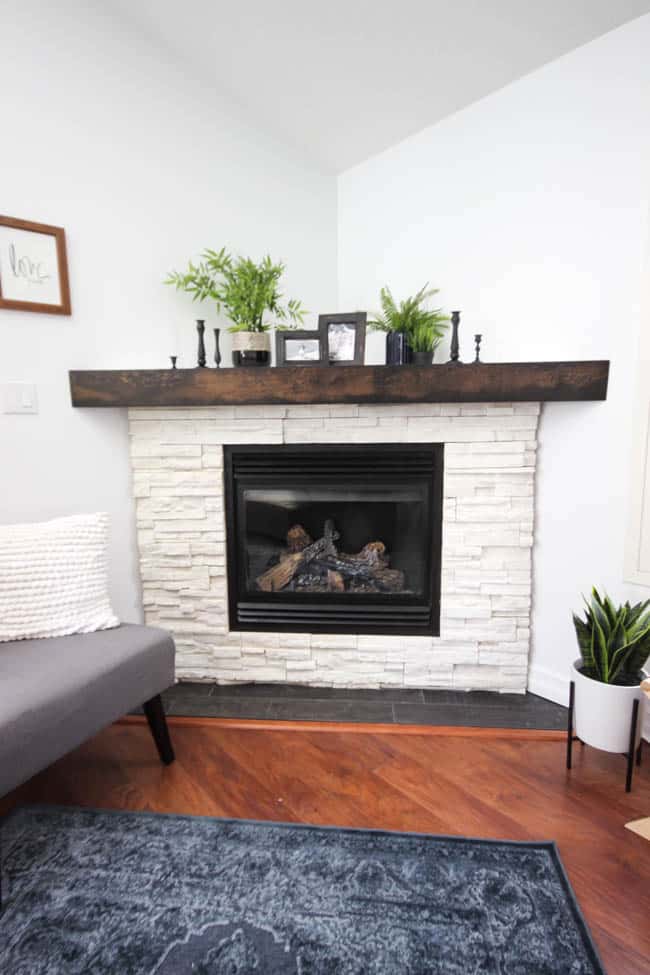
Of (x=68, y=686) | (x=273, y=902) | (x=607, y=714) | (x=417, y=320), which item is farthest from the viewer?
(x=417, y=320)

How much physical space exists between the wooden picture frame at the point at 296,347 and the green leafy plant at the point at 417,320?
32 cm

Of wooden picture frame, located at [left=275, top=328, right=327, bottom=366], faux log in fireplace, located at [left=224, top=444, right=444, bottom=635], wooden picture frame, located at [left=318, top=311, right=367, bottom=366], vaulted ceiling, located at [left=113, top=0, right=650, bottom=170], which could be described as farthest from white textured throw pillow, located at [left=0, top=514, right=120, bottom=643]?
vaulted ceiling, located at [left=113, top=0, right=650, bottom=170]

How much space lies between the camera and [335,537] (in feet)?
7.40

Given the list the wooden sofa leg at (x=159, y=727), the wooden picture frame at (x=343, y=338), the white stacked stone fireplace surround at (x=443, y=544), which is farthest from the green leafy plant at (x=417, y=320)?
the wooden sofa leg at (x=159, y=727)

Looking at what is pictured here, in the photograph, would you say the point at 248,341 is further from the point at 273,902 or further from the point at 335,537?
the point at 273,902

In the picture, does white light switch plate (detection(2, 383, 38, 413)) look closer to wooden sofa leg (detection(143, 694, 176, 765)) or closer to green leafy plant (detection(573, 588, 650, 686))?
wooden sofa leg (detection(143, 694, 176, 765))

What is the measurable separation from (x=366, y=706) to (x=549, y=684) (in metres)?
0.71

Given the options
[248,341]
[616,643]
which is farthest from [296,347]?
[616,643]

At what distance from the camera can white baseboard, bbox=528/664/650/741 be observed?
6.57 feet

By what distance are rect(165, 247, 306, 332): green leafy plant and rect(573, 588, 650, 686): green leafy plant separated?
153 centimetres

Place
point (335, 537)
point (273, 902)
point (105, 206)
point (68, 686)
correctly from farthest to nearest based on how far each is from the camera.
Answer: point (335, 537) < point (105, 206) < point (68, 686) < point (273, 902)

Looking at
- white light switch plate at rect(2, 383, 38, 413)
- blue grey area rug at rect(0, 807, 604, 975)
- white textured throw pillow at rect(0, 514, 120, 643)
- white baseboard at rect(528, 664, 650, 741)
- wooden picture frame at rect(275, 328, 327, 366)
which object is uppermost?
wooden picture frame at rect(275, 328, 327, 366)

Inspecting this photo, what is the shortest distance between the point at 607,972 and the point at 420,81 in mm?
2585

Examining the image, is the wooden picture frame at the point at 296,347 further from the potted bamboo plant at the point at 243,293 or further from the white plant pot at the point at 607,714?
the white plant pot at the point at 607,714
